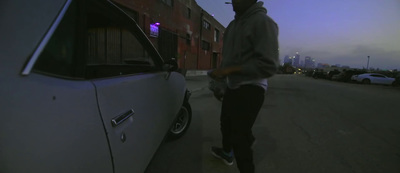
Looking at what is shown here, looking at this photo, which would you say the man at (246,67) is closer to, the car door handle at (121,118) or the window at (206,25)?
the car door handle at (121,118)

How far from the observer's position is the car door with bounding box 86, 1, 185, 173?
1472 mm

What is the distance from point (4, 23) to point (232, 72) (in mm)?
1419

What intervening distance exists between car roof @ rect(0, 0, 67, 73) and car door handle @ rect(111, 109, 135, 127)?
1.88 feet

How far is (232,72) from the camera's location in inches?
77.5

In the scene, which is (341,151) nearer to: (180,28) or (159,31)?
(159,31)

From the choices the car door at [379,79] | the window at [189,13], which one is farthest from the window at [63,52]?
the car door at [379,79]

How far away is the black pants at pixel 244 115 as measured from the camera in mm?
2055

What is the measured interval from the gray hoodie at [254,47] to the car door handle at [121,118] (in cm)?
86

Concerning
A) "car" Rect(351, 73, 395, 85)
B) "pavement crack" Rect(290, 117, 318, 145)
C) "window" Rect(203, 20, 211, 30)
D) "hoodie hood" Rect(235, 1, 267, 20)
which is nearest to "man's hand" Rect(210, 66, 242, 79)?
"hoodie hood" Rect(235, 1, 267, 20)

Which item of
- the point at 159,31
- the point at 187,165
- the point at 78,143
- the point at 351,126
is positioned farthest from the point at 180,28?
the point at 78,143

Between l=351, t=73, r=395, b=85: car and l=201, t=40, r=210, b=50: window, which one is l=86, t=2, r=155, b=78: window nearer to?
l=201, t=40, r=210, b=50: window

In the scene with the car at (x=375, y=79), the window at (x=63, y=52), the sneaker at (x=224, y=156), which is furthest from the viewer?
the car at (x=375, y=79)

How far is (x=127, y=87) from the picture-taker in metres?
1.71

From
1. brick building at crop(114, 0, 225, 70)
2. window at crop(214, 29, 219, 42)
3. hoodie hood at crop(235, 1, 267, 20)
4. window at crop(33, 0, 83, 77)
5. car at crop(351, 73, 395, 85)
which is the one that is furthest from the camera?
window at crop(214, 29, 219, 42)
